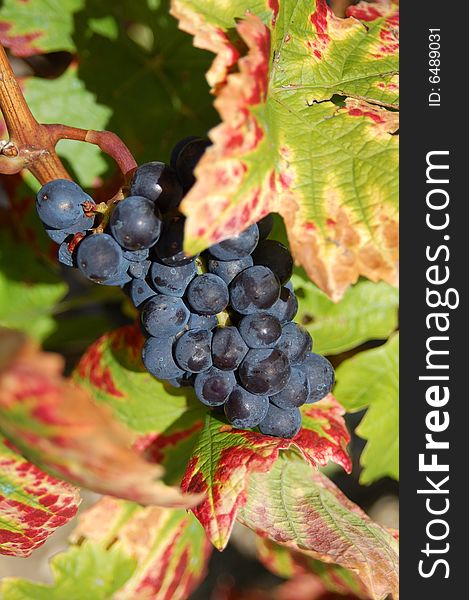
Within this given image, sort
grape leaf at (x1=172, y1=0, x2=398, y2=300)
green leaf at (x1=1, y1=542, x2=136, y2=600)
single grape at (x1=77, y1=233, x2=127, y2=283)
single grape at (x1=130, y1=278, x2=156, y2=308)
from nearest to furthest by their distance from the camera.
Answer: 1. grape leaf at (x1=172, y1=0, x2=398, y2=300)
2. single grape at (x1=77, y1=233, x2=127, y2=283)
3. single grape at (x1=130, y1=278, x2=156, y2=308)
4. green leaf at (x1=1, y1=542, x2=136, y2=600)

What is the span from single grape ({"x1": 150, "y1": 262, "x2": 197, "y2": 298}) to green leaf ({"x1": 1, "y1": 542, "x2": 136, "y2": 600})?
0.82 m

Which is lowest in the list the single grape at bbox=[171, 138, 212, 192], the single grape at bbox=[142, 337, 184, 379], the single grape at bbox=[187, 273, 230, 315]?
the single grape at bbox=[142, 337, 184, 379]

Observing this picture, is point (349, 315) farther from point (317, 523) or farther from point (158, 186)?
point (158, 186)

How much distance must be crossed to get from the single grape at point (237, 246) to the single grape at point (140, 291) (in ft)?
0.41

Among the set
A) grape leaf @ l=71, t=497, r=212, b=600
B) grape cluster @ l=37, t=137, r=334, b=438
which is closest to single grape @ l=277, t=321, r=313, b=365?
grape cluster @ l=37, t=137, r=334, b=438

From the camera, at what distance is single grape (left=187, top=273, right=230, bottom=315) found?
1035 mm

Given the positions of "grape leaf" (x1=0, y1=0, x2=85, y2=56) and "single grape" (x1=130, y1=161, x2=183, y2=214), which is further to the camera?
"grape leaf" (x1=0, y1=0, x2=85, y2=56)

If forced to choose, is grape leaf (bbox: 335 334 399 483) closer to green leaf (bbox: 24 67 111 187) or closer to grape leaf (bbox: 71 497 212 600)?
grape leaf (bbox: 71 497 212 600)

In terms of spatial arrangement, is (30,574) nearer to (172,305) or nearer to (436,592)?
(436,592)

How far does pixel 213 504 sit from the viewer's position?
1.13 m

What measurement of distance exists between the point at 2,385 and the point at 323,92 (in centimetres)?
73

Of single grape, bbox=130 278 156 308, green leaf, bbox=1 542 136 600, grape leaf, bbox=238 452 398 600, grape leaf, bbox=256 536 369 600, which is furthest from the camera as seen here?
grape leaf, bbox=256 536 369 600

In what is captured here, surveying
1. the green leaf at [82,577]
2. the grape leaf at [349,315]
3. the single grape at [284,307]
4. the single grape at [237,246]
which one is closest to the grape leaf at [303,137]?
the single grape at [237,246]

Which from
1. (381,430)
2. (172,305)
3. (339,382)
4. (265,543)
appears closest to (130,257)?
(172,305)
